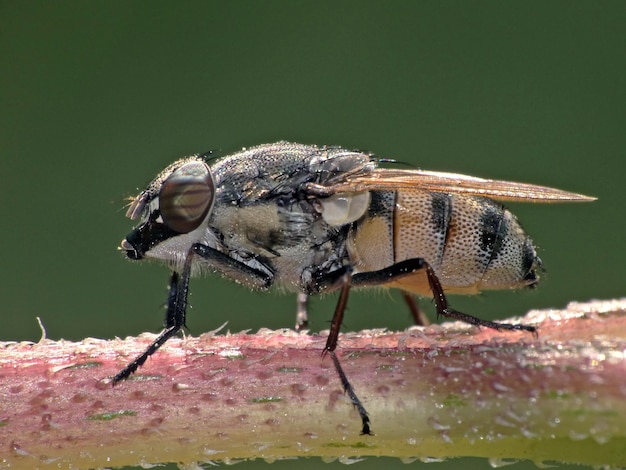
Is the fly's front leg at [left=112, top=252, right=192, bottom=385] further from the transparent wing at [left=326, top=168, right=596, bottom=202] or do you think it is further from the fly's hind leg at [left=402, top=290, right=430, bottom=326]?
the fly's hind leg at [left=402, top=290, right=430, bottom=326]

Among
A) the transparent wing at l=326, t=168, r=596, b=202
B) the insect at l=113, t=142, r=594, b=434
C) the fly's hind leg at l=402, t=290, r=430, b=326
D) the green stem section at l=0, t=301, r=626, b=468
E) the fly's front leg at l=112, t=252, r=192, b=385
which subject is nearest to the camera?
the green stem section at l=0, t=301, r=626, b=468

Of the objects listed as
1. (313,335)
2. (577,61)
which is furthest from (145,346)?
(577,61)

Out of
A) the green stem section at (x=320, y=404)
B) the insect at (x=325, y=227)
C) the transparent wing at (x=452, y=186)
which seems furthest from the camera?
the insect at (x=325, y=227)

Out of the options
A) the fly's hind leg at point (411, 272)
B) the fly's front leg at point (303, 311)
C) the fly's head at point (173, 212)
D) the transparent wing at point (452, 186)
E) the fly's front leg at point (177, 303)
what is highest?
the transparent wing at point (452, 186)

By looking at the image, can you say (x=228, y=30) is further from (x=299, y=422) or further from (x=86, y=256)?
(x=299, y=422)

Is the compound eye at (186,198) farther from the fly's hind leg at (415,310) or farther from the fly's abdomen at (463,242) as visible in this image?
the fly's hind leg at (415,310)

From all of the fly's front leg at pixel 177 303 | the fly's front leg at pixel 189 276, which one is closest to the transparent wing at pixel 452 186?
the fly's front leg at pixel 189 276

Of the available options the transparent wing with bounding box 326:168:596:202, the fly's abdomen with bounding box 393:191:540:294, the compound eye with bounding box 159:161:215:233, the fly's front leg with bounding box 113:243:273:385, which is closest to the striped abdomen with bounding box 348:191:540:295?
the fly's abdomen with bounding box 393:191:540:294

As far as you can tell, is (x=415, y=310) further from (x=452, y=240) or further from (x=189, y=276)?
(x=189, y=276)
